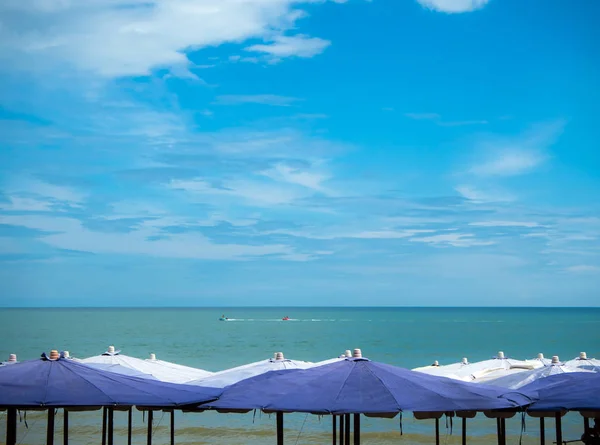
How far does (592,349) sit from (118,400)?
6751 centimetres

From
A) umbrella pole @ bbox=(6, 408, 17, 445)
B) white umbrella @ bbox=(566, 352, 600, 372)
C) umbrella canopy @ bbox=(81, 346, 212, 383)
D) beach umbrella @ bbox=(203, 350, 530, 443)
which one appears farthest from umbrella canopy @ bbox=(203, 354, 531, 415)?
white umbrella @ bbox=(566, 352, 600, 372)

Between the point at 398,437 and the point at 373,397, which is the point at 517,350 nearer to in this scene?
the point at 398,437

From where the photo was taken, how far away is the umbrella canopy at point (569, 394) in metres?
9.30

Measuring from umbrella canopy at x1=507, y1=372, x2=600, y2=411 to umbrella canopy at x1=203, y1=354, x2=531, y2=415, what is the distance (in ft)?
0.92

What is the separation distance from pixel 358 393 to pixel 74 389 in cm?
339

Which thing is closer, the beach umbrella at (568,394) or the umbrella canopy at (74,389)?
the umbrella canopy at (74,389)

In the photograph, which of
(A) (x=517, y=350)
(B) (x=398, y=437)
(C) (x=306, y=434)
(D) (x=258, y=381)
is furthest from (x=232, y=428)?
(A) (x=517, y=350)

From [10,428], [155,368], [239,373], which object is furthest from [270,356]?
[10,428]

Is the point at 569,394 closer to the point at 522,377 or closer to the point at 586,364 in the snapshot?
the point at 522,377

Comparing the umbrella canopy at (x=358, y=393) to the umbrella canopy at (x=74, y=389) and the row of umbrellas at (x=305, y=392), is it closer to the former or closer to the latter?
the row of umbrellas at (x=305, y=392)

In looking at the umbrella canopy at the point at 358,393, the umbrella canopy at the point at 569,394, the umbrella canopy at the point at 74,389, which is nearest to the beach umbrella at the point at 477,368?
the umbrella canopy at the point at 569,394

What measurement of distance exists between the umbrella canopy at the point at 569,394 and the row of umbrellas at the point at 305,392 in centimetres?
1

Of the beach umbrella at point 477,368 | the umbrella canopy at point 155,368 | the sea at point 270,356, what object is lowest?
the sea at point 270,356

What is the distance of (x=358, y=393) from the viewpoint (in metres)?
9.08
